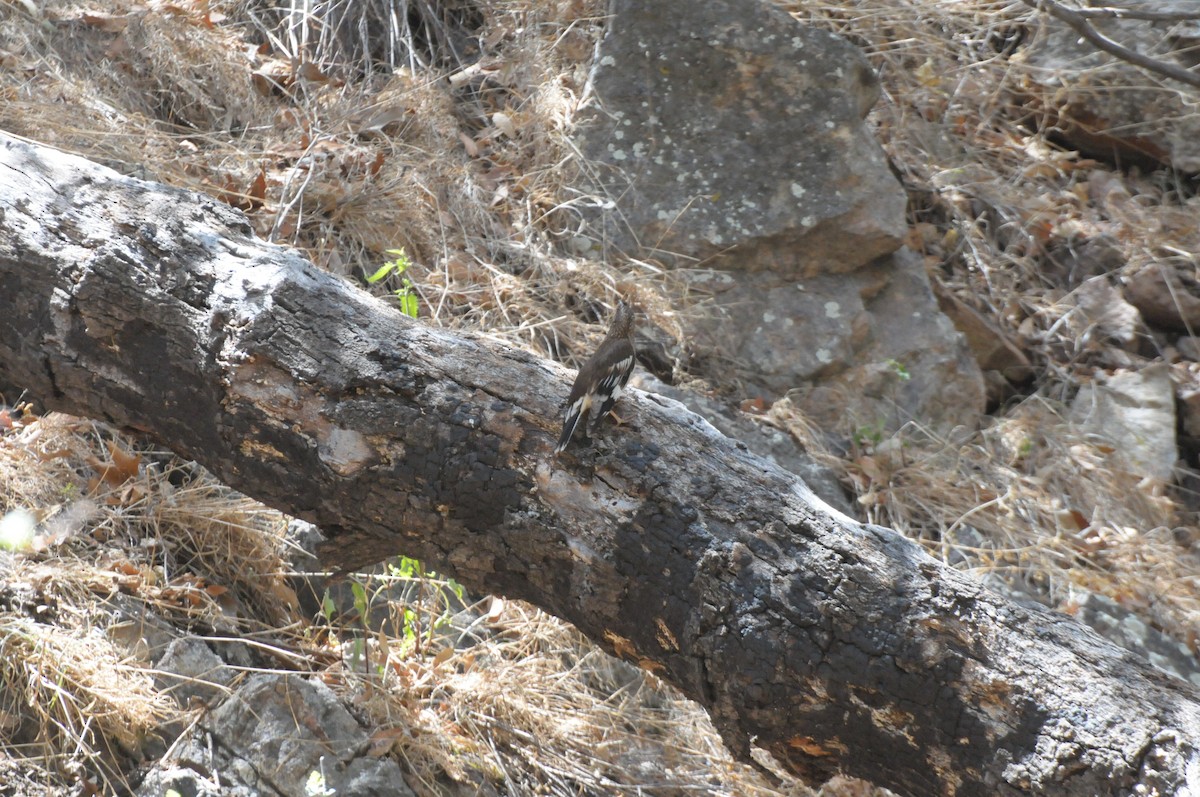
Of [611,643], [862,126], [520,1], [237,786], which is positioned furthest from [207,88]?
[611,643]

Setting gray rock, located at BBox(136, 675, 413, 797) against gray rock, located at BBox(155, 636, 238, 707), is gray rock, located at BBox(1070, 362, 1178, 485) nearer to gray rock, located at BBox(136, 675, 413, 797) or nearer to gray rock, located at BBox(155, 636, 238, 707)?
gray rock, located at BBox(136, 675, 413, 797)

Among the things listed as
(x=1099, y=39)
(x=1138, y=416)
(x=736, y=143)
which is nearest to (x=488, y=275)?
(x=736, y=143)

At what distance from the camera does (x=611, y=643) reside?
8.35ft

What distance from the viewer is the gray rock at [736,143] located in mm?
5262

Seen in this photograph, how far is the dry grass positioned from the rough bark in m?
0.82

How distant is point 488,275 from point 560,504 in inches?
106

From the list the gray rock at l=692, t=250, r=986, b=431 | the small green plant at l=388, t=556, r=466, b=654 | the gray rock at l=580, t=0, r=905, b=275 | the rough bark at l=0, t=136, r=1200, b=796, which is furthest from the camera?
the gray rock at l=580, t=0, r=905, b=275

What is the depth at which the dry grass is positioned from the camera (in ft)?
10.9

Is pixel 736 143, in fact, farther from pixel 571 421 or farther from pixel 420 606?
pixel 571 421

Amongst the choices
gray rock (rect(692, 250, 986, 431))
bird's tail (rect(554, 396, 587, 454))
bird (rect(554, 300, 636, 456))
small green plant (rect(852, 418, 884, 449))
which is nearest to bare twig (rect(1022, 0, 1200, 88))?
gray rock (rect(692, 250, 986, 431))

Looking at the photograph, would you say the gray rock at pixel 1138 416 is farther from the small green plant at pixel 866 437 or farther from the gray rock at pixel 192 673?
the gray rock at pixel 192 673

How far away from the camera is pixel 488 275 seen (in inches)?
197

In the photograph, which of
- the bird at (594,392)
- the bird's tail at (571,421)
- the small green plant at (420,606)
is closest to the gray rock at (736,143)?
the small green plant at (420,606)

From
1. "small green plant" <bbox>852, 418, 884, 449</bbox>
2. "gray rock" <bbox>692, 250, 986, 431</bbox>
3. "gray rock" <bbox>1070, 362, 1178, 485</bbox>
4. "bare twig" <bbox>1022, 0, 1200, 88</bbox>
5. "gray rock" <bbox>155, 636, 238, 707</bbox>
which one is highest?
"bare twig" <bbox>1022, 0, 1200, 88</bbox>
